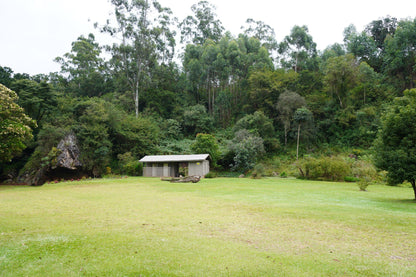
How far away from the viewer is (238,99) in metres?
44.9

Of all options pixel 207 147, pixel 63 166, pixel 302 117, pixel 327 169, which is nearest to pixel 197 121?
pixel 207 147

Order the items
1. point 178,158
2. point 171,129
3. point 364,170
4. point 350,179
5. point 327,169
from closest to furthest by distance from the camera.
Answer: point 350,179, point 364,170, point 327,169, point 178,158, point 171,129

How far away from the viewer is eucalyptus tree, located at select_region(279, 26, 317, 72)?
44625mm

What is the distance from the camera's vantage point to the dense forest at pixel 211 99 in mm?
28188

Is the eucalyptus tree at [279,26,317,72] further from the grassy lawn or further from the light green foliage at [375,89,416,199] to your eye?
the grassy lawn

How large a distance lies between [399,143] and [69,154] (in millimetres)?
26612

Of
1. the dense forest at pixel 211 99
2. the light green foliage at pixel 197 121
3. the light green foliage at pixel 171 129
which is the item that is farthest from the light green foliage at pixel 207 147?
the light green foliage at pixel 197 121

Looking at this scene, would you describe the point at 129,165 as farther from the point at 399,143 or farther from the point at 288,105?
the point at 399,143

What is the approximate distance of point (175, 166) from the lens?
28250 mm

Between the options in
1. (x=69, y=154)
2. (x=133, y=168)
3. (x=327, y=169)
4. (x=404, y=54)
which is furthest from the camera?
(x=404, y=54)

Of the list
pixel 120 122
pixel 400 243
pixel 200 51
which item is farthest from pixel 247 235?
pixel 200 51

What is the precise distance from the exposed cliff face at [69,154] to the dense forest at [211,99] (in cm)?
55

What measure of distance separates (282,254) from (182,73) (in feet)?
159

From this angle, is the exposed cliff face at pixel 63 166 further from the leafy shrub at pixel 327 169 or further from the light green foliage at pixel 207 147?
the leafy shrub at pixel 327 169
